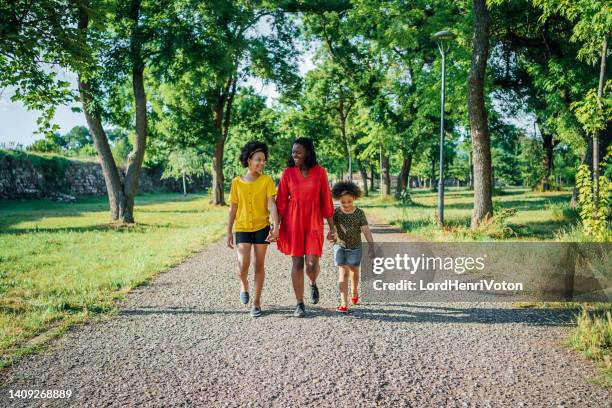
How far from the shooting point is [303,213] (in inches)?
189

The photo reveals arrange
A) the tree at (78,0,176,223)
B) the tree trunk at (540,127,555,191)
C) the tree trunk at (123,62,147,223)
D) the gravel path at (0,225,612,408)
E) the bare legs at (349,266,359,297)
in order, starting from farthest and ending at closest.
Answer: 1. the tree trunk at (540,127,555,191)
2. the tree trunk at (123,62,147,223)
3. the tree at (78,0,176,223)
4. the bare legs at (349,266,359,297)
5. the gravel path at (0,225,612,408)

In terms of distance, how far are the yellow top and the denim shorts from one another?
37.2 inches

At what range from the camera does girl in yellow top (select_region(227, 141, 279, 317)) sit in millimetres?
4930

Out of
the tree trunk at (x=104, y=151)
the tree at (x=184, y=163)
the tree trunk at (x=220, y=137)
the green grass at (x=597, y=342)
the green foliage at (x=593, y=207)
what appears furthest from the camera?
the tree at (x=184, y=163)

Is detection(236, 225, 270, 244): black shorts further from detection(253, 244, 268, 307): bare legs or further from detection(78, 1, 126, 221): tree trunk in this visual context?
detection(78, 1, 126, 221): tree trunk

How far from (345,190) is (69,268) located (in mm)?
5808

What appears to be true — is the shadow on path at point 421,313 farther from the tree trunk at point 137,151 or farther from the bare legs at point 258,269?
the tree trunk at point 137,151

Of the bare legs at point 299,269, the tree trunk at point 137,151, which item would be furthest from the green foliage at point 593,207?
the tree trunk at point 137,151

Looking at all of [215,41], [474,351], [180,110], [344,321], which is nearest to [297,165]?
[344,321]

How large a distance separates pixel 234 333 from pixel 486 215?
8.30 m

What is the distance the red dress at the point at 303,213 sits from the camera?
480cm

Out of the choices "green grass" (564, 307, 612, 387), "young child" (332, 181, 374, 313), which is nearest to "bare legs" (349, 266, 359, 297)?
"young child" (332, 181, 374, 313)

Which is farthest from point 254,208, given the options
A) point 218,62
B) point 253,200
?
point 218,62

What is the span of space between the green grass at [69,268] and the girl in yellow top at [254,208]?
200cm
